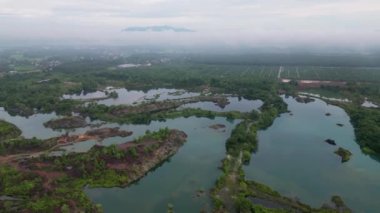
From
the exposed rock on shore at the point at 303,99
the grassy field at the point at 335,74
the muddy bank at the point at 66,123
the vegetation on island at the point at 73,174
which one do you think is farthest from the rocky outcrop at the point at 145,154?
the grassy field at the point at 335,74

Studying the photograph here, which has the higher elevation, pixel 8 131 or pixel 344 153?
pixel 344 153

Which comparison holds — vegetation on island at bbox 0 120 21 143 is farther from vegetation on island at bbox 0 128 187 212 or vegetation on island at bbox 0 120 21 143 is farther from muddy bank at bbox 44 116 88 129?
vegetation on island at bbox 0 128 187 212

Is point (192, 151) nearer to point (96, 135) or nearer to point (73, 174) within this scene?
point (96, 135)

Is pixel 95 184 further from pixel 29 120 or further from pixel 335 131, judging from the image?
pixel 335 131

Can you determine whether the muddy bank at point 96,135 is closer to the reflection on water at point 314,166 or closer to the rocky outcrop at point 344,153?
the reflection on water at point 314,166

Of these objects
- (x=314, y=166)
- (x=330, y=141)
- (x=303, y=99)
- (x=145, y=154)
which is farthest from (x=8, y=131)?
(x=303, y=99)

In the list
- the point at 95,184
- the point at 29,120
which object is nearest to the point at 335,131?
the point at 95,184
